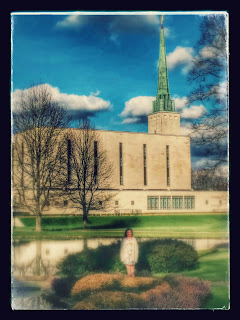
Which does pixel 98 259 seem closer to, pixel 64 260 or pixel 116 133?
pixel 64 260

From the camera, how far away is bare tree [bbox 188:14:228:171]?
21.9 metres

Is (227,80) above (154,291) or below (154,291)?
above

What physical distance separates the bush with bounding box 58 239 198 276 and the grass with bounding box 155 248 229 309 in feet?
0.73

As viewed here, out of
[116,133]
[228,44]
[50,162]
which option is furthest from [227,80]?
[50,162]

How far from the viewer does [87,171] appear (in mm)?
21969

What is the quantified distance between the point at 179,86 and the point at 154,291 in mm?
6055

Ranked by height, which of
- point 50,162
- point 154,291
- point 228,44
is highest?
point 228,44

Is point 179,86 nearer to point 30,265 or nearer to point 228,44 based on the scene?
point 228,44

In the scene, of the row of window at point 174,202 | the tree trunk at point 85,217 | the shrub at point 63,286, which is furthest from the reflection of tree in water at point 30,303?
the row of window at point 174,202

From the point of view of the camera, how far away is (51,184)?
860 inches

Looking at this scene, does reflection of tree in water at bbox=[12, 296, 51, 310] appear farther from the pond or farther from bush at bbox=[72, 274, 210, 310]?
bush at bbox=[72, 274, 210, 310]

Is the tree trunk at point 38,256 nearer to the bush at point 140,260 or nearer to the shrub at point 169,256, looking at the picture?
the bush at point 140,260

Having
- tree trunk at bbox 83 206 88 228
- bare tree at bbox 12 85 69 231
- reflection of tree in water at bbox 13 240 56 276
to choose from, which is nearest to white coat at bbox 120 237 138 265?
tree trunk at bbox 83 206 88 228

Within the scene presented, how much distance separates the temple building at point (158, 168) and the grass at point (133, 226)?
0.25 meters
